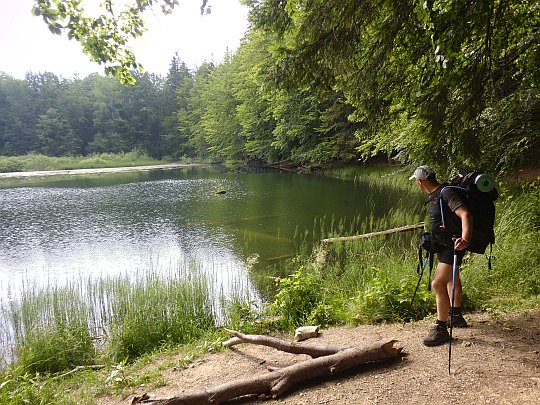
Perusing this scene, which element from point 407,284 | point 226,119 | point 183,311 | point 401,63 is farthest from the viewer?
point 226,119

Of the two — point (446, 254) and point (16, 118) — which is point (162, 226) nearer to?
point (446, 254)

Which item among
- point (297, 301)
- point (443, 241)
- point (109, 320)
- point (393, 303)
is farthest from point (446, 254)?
point (109, 320)

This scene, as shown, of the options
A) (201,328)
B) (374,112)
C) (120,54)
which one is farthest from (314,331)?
(120,54)

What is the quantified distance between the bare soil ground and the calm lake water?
389cm

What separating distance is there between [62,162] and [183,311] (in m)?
49.5

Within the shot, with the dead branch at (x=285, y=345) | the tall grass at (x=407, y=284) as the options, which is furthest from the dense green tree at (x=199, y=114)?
the dead branch at (x=285, y=345)

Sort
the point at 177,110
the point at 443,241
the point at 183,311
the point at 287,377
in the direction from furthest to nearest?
the point at 177,110 → the point at 183,311 → the point at 443,241 → the point at 287,377

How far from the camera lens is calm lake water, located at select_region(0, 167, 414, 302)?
9.20m

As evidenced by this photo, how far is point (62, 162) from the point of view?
48250 mm

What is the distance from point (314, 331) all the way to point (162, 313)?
2532 mm

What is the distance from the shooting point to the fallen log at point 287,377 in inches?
118

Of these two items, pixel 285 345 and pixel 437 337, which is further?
pixel 285 345

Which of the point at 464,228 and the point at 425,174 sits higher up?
the point at 425,174

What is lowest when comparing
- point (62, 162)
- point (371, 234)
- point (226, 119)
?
point (371, 234)
